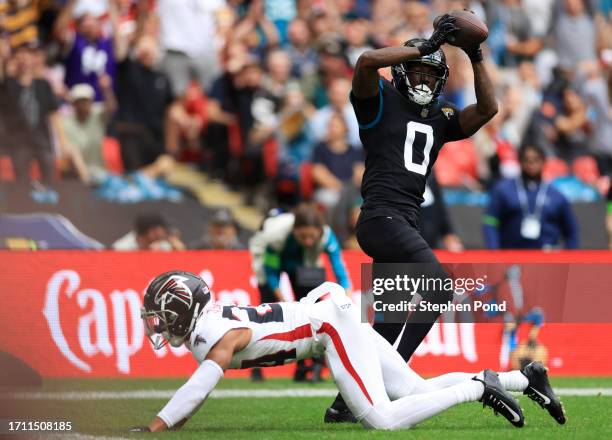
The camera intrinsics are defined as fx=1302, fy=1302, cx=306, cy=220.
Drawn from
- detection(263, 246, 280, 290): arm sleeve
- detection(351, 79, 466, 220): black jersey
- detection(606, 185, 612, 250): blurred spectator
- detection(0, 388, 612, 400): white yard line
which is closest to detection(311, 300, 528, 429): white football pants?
detection(351, 79, 466, 220): black jersey

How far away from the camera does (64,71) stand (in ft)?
53.2

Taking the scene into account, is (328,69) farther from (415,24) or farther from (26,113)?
(26,113)

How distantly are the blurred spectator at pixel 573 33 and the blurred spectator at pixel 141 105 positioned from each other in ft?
20.1

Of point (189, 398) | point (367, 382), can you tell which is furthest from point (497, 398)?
point (189, 398)

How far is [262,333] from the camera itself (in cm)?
781

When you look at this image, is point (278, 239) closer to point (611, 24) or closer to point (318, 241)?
Result: point (318, 241)

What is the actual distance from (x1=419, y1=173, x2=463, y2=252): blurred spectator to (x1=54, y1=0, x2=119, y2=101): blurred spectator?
14.9 ft

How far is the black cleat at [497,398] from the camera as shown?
25.0ft

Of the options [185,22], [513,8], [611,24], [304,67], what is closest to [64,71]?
[185,22]

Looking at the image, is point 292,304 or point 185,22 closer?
point 292,304

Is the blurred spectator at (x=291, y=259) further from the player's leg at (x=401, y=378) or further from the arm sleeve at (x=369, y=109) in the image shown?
the player's leg at (x=401, y=378)

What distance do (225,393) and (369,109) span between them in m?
3.53

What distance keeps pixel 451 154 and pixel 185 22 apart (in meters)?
3.82

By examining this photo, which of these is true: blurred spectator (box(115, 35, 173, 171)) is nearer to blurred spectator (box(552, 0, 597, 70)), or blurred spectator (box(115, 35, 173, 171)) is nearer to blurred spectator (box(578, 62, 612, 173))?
blurred spectator (box(578, 62, 612, 173))
